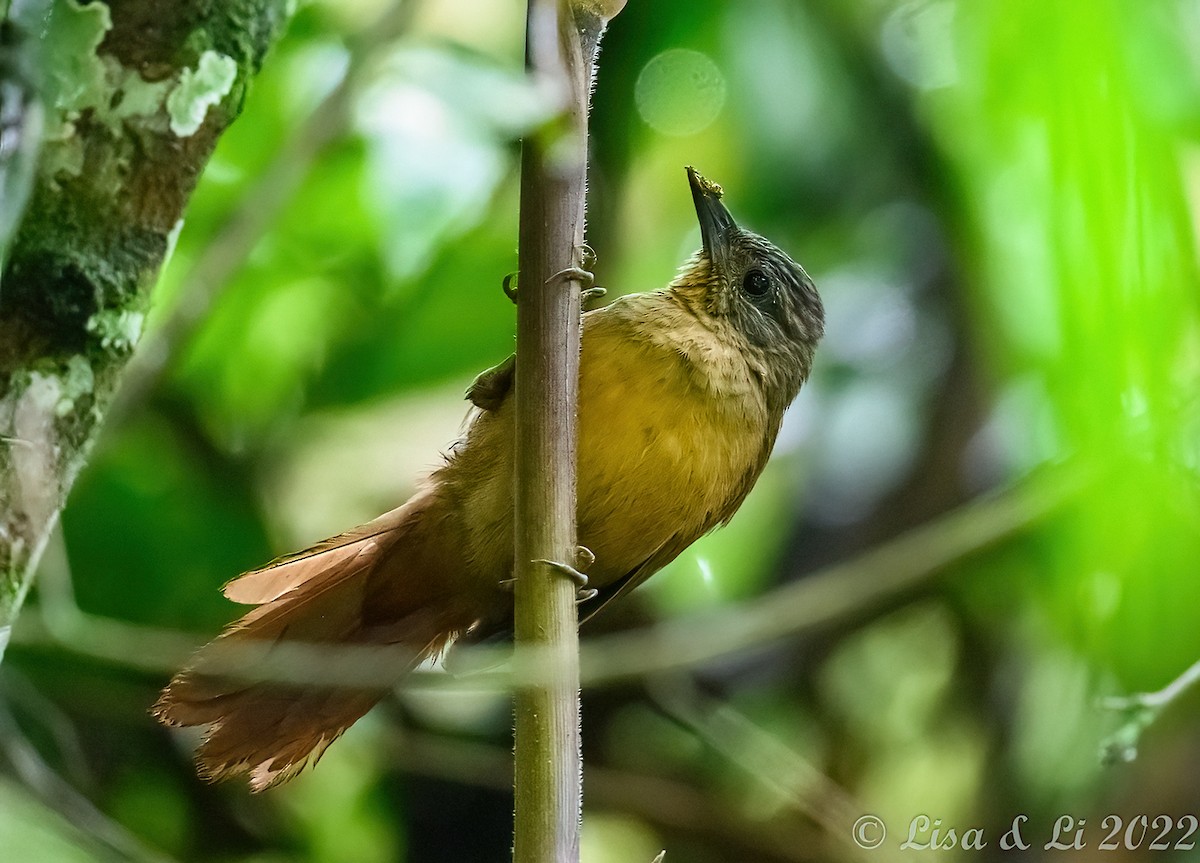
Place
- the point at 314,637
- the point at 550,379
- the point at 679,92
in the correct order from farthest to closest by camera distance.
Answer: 1. the point at 679,92
2. the point at 314,637
3. the point at 550,379

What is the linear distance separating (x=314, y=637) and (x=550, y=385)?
21.1 inches

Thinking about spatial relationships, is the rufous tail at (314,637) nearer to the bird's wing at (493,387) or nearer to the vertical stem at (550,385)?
the bird's wing at (493,387)

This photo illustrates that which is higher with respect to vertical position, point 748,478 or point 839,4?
point 839,4

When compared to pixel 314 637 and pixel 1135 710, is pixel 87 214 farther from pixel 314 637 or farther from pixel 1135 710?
pixel 1135 710

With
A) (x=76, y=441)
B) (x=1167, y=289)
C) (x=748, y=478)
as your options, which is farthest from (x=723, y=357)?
(x=76, y=441)

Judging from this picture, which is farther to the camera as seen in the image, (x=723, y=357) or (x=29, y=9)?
(x=723, y=357)

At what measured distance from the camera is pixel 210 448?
1734mm

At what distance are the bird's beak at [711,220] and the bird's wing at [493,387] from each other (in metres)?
0.41

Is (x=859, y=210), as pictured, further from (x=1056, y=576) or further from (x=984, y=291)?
(x=1056, y=576)

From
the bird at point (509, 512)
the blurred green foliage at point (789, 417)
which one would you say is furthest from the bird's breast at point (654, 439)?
the blurred green foliage at point (789, 417)

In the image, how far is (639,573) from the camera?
4.85 feet

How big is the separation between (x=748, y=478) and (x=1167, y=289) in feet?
1.79

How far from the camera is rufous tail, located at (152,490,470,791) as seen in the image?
1116mm

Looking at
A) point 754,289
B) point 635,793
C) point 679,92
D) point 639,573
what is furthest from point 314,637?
point 679,92
